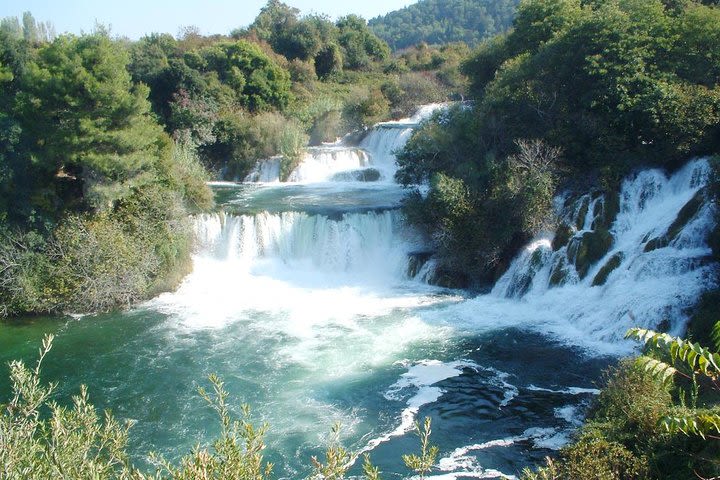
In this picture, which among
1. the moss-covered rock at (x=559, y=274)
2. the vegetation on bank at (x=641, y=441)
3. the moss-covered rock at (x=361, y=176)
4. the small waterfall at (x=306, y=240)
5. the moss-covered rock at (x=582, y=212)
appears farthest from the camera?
the moss-covered rock at (x=361, y=176)

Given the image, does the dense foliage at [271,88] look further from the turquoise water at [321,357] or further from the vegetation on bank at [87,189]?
the turquoise water at [321,357]

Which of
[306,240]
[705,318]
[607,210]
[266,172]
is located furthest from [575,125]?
[266,172]

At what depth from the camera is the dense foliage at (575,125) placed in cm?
1794

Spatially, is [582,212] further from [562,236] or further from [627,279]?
[627,279]

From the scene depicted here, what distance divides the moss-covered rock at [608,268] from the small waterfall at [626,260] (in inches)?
1.0

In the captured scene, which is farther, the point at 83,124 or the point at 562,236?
the point at 83,124

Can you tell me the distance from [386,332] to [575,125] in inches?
356

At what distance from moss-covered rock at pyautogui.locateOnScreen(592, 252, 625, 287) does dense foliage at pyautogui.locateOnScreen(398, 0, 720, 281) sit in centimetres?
266

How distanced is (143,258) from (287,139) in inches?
523

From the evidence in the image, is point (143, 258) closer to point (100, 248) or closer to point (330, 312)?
point (100, 248)

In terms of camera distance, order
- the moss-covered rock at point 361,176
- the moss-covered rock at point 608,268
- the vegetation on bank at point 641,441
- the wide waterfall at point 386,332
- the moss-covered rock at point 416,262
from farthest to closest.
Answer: the moss-covered rock at point 361,176 → the moss-covered rock at point 416,262 → the moss-covered rock at point 608,268 → the wide waterfall at point 386,332 → the vegetation on bank at point 641,441

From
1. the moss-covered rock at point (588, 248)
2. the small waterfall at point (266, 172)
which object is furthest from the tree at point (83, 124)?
the moss-covered rock at point (588, 248)

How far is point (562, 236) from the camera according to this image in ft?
59.4

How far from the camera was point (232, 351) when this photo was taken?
1537 centimetres
